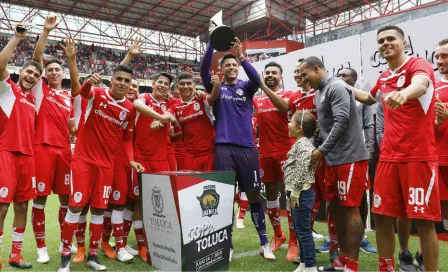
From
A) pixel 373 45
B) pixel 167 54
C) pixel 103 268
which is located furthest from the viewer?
pixel 167 54

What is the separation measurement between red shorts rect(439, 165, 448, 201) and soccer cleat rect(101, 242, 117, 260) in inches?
154

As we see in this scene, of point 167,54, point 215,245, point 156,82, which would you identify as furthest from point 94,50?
point 215,245

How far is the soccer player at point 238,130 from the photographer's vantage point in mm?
4258

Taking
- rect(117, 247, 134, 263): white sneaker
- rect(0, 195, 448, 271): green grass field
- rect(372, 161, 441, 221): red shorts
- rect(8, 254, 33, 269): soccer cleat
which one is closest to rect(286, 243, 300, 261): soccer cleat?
rect(0, 195, 448, 271): green grass field

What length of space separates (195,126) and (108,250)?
197 cm

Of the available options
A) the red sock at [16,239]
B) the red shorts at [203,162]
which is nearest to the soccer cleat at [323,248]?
the red shorts at [203,162]

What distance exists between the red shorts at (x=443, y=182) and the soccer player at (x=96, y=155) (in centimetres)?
343

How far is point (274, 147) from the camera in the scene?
487cm

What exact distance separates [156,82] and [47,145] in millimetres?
1657

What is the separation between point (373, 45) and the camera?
219 inches

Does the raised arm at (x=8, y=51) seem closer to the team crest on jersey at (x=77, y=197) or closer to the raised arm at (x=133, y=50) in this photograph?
the raised arm at (x=133, y=50)

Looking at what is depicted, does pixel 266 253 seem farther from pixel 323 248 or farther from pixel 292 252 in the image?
pixel 323 248

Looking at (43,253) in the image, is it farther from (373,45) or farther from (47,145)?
(373,45)

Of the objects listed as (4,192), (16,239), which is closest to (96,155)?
(4,192)
